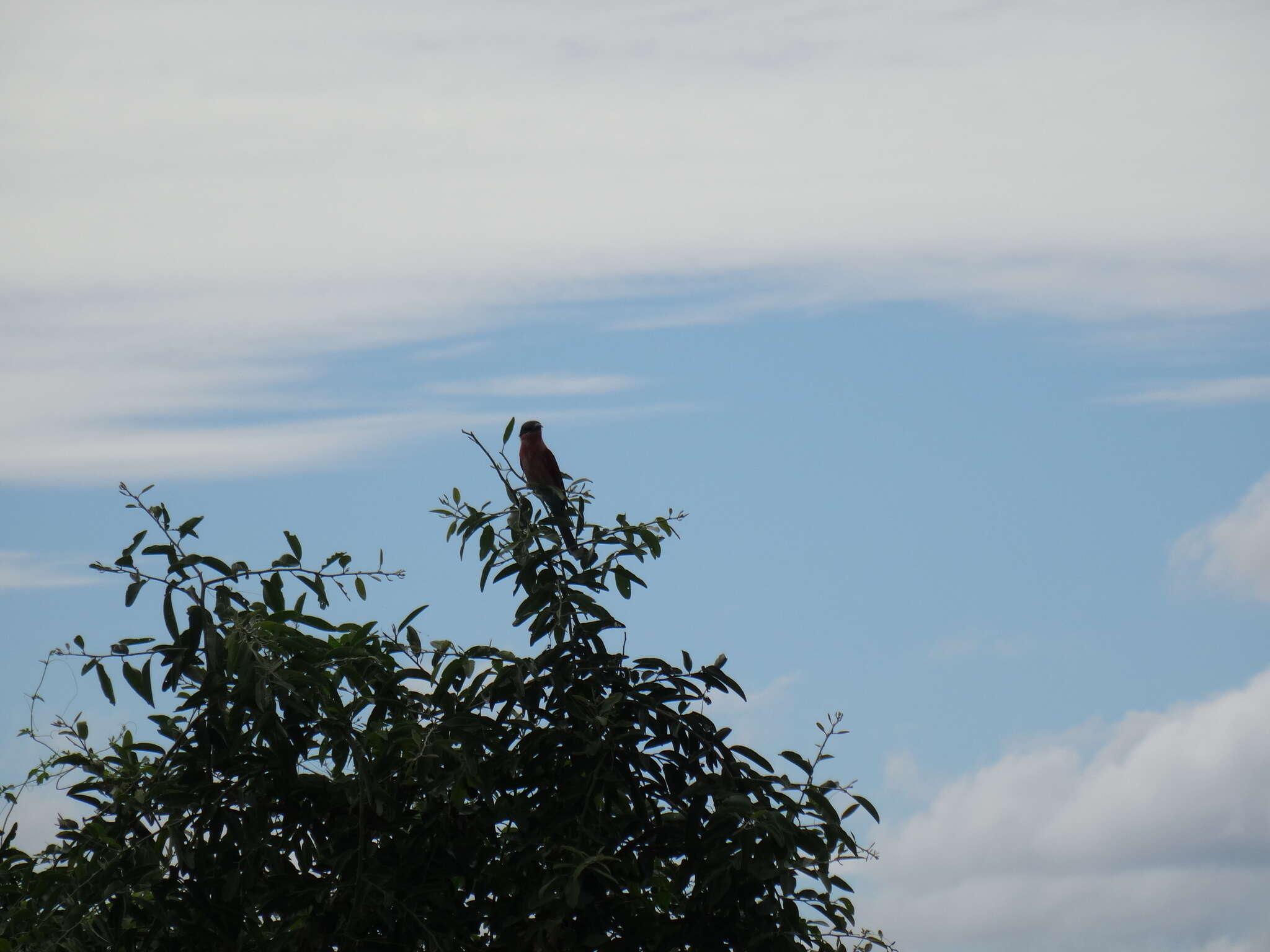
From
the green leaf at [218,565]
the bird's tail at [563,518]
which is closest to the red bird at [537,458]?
the bird's tail at [563,518]

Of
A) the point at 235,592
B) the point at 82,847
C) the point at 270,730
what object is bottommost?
the point at 82,847

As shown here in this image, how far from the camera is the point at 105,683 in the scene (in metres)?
4.66

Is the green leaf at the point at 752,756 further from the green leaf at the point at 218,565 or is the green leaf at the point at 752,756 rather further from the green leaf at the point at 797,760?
the green leaf at the point at 218,565

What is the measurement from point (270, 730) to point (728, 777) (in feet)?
5.43

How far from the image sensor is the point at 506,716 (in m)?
4.94

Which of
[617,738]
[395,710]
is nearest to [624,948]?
[617,738]

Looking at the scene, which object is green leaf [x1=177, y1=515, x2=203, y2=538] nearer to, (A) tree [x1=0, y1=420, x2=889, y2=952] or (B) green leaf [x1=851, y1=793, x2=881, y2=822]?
(A) tree [x1=0, y1=420, x2=889, y2=952]

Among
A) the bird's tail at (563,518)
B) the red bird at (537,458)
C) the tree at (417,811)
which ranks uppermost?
the red bird at (537,458)

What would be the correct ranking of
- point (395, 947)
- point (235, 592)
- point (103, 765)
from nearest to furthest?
point (395, 947), point (235, 592), point (103, 765)

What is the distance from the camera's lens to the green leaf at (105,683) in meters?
4.66

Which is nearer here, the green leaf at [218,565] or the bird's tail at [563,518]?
the green leaf at [218,565]

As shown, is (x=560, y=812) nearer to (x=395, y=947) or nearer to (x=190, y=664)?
(x=395, y=947)

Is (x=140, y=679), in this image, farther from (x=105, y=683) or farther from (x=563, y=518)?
(x=563, y=518)

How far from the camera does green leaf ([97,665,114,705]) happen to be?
466 cm
